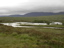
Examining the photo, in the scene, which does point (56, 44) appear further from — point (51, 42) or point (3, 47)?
point (3, 47)

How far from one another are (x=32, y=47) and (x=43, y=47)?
148cm

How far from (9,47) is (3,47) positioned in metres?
0.85

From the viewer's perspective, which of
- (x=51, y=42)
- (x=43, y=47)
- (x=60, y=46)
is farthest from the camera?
(x=51, y=42)

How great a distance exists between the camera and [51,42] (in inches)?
738

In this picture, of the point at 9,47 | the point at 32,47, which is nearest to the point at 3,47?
the point at 9,47

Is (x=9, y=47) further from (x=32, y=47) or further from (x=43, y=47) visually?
(x=43, y=47)

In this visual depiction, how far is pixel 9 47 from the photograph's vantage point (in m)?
15.5

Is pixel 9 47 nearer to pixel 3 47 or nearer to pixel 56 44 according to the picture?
pixel 3 47

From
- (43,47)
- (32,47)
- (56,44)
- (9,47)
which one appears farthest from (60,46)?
(9,47)

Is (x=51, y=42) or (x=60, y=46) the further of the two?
(x=51, y=42)

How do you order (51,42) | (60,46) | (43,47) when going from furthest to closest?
(51,42)
(60,46)
(43,47)

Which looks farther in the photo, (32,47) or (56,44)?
(56,44)

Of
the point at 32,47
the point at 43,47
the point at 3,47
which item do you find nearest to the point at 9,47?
the point at 3,47

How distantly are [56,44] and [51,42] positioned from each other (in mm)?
1090
